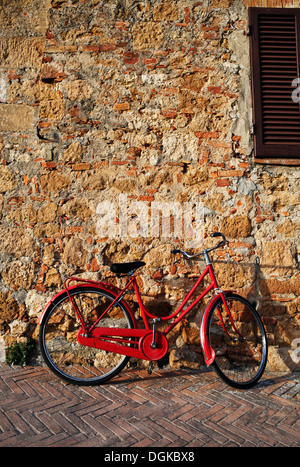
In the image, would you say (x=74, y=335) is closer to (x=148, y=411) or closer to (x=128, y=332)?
(x=128, y=332)

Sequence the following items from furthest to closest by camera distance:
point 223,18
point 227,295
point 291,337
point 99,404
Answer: point 223,18 < point 291,337 < point 227,295 < point 99,404

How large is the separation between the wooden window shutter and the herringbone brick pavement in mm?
2243

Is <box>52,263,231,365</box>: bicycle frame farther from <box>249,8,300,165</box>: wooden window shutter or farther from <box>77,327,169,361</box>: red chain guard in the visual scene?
<box>249,8,300,165</box>: wooden window shutter

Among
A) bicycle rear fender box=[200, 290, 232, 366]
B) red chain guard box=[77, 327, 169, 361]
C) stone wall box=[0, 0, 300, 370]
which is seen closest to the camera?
bicycle rear fender box=[200, 290, 232, 366]

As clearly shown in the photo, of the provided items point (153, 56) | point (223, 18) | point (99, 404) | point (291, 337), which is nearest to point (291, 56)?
point (223, 18)

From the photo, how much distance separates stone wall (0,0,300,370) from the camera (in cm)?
343

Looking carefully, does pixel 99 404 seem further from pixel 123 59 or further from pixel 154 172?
pixel 123 59

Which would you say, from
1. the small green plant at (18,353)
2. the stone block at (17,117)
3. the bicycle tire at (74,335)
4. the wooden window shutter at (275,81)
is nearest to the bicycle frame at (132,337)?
the bicycle tire at (74,335)

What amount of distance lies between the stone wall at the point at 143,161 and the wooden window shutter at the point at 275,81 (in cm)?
11

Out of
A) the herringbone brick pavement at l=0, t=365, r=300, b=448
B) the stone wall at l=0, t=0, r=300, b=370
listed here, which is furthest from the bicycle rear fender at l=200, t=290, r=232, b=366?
the stone wall at l=0, t=0, r=300, b=370

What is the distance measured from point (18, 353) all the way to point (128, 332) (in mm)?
1161

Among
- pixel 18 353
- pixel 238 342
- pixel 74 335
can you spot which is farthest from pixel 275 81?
pixel 18 353

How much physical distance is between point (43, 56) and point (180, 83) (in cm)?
144

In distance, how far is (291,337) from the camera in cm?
339
